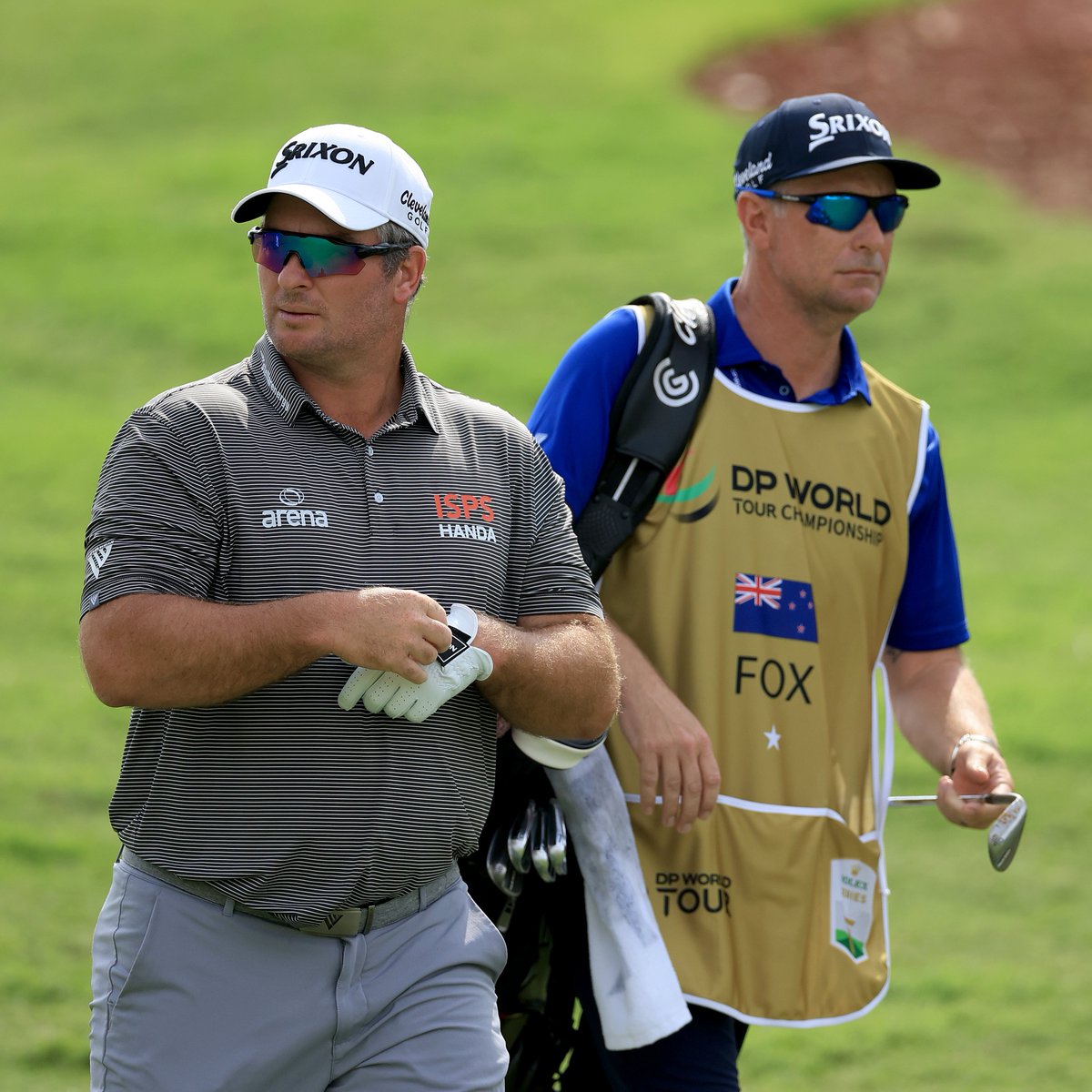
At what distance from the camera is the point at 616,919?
434cm

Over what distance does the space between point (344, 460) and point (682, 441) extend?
1.09m

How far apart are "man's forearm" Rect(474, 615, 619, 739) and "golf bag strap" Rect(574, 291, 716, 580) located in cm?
53

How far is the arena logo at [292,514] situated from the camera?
3.59m

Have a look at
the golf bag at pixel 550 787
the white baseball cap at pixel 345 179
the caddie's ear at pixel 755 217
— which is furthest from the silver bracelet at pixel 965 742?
the white baseball cap at pixel 345 179

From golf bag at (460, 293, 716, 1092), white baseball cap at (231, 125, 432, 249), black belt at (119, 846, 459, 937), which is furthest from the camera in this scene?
golf bag at (460, 293, 716, 1092)

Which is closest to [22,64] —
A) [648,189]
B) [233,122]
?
[233,122]

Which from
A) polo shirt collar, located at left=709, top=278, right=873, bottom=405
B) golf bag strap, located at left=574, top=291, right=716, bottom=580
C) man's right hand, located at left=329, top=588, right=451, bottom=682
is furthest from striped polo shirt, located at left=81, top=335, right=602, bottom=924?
polo shirt collar, located at left=709, top=278, right=873, bottom=405

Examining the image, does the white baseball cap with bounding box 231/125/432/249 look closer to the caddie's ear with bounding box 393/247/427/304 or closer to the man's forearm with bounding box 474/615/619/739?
the caddie's ear with bounding box 393/247/427/304

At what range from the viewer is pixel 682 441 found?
179 inches

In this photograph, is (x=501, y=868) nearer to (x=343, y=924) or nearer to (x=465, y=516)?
(x=343, y=924)

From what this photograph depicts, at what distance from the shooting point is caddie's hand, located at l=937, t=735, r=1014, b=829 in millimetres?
4574

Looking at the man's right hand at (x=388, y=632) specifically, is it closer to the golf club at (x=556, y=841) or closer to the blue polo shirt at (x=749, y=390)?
the golf club at (x=556, y=841)

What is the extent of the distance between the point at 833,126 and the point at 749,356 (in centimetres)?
60

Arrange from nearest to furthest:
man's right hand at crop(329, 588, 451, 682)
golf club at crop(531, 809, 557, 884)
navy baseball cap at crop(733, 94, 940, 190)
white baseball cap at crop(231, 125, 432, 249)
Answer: man's right hand at crop(329, 588, 451, 682)
white baseball cap at crop(231, 125, 432, 249)
golf club at crop(531, 809, 557, 884)
navy baseball cap at crop(733, 94, 940, 190)
